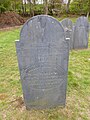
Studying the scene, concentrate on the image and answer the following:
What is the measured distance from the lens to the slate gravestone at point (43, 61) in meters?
2.47

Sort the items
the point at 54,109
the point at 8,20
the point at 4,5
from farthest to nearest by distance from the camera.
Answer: the point at 4,5, the point at 8,20, the point at 54,109

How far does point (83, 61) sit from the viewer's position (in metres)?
5.46

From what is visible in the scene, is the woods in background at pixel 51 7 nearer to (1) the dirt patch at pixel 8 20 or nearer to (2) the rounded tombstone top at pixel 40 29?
(1) the dirt patch at pixel 8 20

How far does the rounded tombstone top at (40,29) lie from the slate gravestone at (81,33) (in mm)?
4074

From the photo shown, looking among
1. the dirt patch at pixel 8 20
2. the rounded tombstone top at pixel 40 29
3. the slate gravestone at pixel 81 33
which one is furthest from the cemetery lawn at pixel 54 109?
the dirt patch at pixel 8 20

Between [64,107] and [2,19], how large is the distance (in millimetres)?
11120

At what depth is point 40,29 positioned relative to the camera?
97.2 inches

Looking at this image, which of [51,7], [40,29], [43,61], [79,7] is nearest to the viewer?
[40,29]

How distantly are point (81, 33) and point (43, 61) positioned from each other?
421cm

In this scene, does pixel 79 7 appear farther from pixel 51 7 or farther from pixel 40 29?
pixel 40 29

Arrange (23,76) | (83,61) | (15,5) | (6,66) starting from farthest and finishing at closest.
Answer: (15,5) → (83,61) → (6,66) → (23,76)

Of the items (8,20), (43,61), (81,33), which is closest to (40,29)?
(43,61)

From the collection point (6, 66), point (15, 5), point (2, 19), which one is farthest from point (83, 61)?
point (15, 5)

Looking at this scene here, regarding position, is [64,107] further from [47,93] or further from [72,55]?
[72,55]
